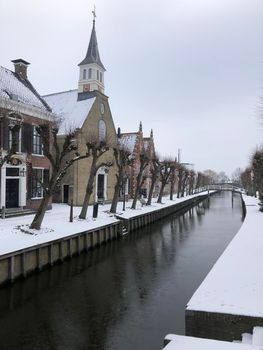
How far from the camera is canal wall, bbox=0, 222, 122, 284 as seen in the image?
48.2 ft

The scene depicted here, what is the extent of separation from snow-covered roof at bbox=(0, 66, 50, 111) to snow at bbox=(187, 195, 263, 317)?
18.9 metres

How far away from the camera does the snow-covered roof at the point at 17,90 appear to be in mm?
26177

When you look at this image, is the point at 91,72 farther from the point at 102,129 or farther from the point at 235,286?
the point at 235,286

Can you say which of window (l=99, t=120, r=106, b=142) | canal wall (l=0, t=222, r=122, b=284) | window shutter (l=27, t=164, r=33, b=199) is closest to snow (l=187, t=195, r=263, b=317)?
canal wall (l=0, t=222, r=122, b=284)

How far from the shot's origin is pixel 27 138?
2736 cm

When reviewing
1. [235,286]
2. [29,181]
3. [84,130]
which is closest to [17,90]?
[29,181]

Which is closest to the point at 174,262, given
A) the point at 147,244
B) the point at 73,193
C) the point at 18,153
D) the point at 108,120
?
the point at 147,244

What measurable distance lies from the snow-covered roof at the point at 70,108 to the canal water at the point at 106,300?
1790 cm

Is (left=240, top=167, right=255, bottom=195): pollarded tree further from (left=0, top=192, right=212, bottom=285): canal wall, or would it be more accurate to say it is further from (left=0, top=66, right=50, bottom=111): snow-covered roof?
(left=0, top=66, right=50, bottom=111): snow-covered roof

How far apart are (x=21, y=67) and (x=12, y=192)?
1177 centimetres

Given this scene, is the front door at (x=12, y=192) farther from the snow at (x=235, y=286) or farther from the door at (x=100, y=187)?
the snow at (x=235, y=286)

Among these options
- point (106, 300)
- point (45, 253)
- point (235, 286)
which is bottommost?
point (106, 300)

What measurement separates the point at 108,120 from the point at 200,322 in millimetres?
35850

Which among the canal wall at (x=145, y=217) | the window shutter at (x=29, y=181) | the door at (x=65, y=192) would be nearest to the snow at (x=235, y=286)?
the canal wall at (x=145, y=217)
